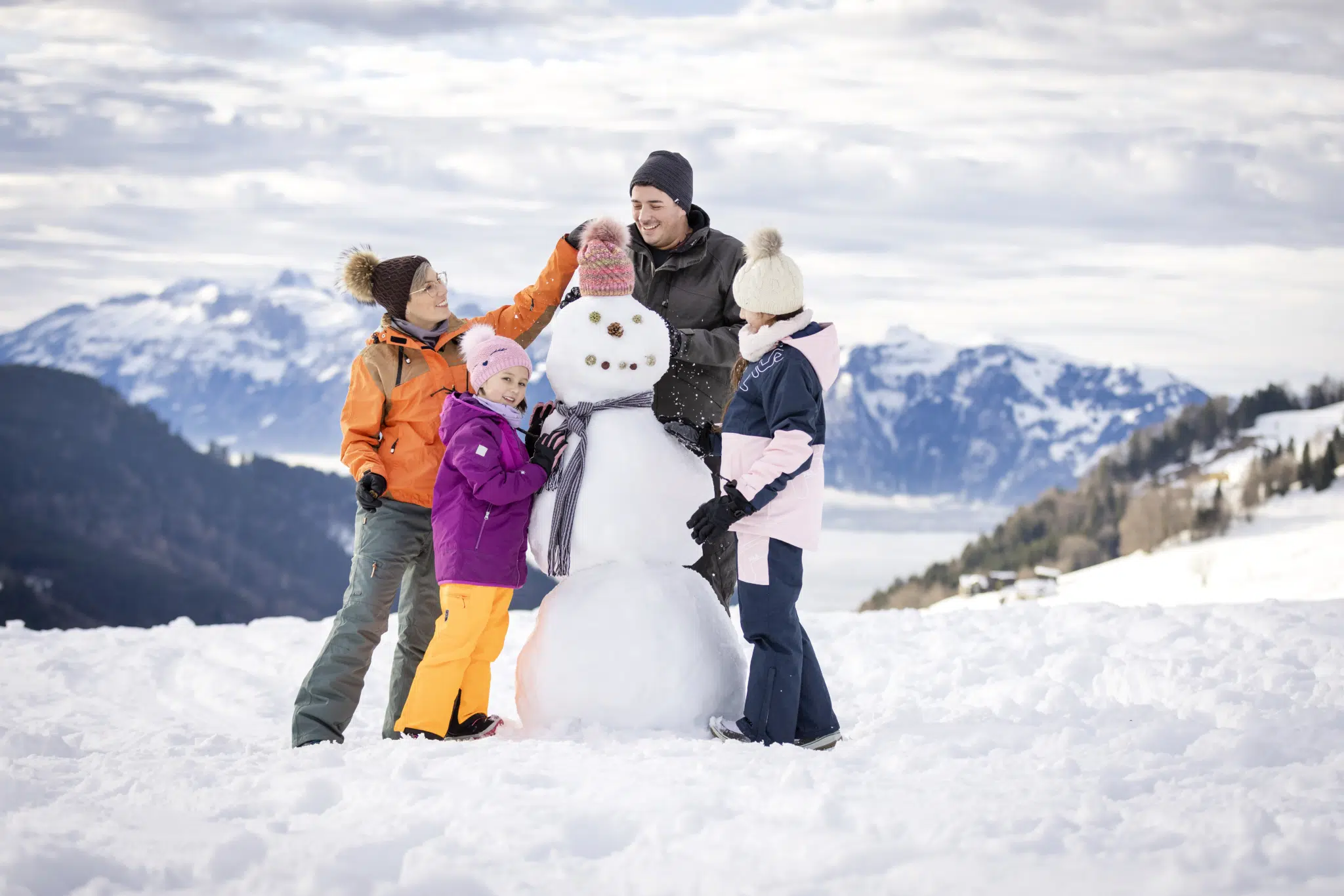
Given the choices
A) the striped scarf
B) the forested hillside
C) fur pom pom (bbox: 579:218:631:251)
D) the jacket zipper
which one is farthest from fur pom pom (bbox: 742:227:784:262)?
the forested hillside

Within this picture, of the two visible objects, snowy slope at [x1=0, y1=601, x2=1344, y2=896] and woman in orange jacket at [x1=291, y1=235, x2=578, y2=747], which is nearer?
snowy slope at [x1=0, y1=601, x2=1344, y2=896]

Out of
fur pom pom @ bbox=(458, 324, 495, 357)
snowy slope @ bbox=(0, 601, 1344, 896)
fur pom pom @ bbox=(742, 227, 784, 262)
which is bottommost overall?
snowy slope @ bbox=(0, 601, 1344, 896)

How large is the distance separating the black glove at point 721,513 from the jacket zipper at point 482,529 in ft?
2.39

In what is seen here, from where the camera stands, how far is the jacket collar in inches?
148

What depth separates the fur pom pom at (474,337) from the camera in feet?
13.2

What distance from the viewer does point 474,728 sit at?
400 cm

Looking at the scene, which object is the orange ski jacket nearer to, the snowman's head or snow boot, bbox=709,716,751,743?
the snowman's head

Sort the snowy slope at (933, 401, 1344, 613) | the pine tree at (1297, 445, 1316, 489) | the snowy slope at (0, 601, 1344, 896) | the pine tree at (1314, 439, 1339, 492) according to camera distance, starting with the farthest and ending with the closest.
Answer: the pine tree at (1297, 445, 1316, 489) → the pine tree at (1314, 439, 1339, 492) → the snowy slope at (933, 401, 1344, 613) → the snowy slope at (0, 601, 1344, 896)

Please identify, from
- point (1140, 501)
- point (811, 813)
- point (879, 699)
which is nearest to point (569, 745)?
point (811, 813)

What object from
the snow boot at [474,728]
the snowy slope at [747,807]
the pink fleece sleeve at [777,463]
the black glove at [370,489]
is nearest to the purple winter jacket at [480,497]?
the black glove at [370,489]

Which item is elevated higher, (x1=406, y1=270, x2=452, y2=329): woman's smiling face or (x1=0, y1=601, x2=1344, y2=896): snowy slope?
(x1=406, y1=270, x2=452, y2=329): woman's smiling face

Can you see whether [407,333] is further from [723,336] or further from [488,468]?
[723,336]

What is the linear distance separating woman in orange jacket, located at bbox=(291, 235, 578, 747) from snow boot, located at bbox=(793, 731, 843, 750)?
59.3 inches

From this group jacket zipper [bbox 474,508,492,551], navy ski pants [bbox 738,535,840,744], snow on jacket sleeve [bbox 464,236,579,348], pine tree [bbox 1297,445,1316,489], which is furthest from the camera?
pine tree [bbox 1297,445,1316,489]
